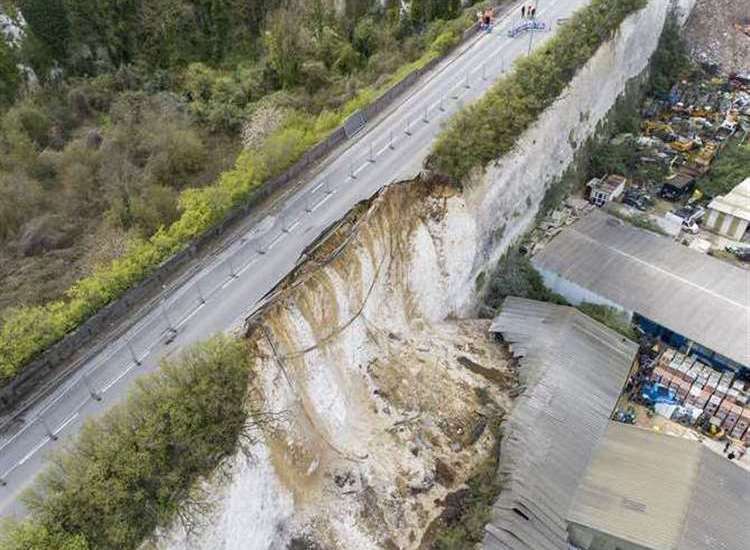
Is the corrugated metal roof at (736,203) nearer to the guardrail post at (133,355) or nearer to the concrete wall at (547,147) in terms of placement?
the concrete wall at (547,147)

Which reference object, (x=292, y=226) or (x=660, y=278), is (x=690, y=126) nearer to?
(x=660, y=278)

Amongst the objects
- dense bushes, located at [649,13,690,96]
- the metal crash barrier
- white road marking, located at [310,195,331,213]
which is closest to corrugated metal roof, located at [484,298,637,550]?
white road marking, located at [310,195,331,213]

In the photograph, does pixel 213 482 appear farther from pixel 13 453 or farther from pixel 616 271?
pixel 616 271

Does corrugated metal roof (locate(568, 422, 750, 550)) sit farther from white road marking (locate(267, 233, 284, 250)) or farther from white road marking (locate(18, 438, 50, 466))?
white road marking (locate(18, 438, 50, 466))

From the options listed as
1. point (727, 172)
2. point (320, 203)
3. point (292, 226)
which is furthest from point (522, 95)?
point (727, 172)

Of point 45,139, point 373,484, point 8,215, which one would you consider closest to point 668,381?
point 373,484

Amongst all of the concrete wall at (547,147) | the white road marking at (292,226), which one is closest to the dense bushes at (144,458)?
the white road marking at (292,226)
